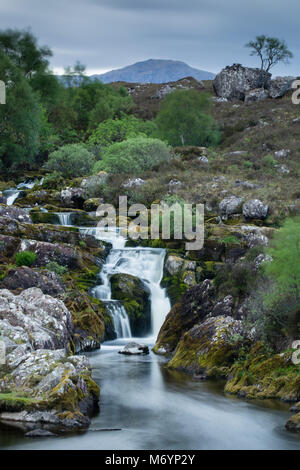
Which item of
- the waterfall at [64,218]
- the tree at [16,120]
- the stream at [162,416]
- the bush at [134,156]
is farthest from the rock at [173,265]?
the tree at [16,120]

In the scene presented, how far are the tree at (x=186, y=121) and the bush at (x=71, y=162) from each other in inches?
439

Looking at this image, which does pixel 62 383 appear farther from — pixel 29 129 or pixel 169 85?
pixel 169 85

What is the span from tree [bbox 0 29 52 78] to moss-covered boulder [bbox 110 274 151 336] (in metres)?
52.3

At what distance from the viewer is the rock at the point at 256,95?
276 feet

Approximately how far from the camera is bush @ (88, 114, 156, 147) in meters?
62.8

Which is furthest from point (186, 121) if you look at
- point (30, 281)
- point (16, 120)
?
point (30, 281)

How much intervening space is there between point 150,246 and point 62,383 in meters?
19.2

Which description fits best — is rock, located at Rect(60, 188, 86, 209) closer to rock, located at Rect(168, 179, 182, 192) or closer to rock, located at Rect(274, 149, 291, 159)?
rock, located at Rect(168, 179, 182, 192)

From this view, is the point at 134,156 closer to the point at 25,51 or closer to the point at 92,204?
the point at 92,204

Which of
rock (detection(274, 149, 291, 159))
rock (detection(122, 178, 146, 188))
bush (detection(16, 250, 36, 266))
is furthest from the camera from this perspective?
rock (detection(274, 149, 291, 159))

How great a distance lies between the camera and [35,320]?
20.2 metres

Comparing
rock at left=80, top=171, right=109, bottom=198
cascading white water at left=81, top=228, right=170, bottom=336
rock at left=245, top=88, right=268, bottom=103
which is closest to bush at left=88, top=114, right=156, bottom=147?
rock at left=80, top=171, right=109, bottom=198

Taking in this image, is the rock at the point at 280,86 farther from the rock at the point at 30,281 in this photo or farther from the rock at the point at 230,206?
the rock at the point at 30,281

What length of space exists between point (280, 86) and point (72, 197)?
50943 millimetres
